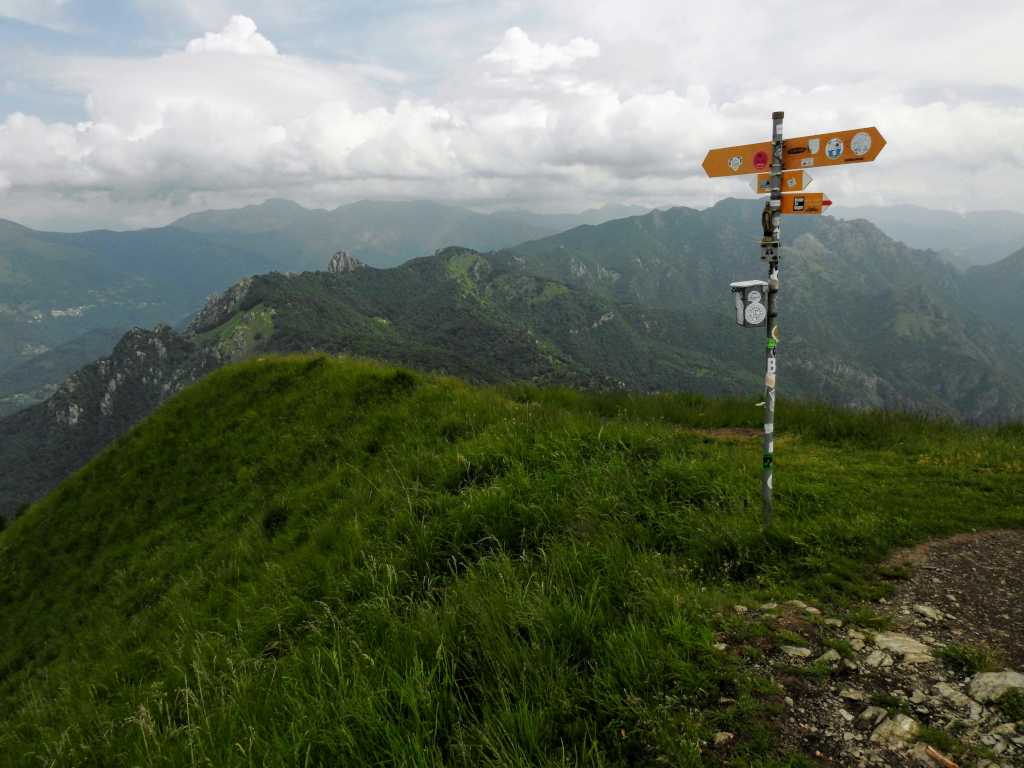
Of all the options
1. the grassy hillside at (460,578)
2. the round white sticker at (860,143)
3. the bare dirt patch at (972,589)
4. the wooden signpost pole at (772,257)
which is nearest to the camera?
the grassy hillside at (460,578)

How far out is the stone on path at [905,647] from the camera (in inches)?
149

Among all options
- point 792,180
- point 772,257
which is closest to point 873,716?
point 772,257

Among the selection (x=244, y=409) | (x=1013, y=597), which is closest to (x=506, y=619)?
(x=1013, y=597)

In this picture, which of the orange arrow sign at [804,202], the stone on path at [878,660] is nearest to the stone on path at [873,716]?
the stone on path at [878,660]

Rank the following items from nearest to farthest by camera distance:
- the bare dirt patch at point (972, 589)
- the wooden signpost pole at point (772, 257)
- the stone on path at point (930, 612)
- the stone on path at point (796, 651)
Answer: the stone on path at point (796, 651) < the bare dirt patch at point (972, 589) < the stone on path at point (930, 612) < the wooden signpost pole at point (772, 257)

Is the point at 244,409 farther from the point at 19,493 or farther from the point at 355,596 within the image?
the point at 19,493

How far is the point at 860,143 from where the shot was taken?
5.44 metres

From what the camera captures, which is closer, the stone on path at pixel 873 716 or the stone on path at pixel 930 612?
the stone on path at pixel 873 716

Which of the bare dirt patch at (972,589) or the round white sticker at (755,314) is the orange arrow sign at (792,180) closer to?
the round white sticker at (755,314)

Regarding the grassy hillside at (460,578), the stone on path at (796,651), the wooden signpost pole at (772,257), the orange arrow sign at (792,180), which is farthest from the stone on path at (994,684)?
the orange arrow sign at (792,180)

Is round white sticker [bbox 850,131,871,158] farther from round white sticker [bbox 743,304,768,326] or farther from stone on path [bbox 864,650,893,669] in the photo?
stone on path [bbox 864,650,893,669]

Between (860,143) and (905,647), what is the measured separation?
4756 millimetres

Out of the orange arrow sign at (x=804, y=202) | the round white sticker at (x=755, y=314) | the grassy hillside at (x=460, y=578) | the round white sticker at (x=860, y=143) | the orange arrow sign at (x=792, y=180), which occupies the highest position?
the round white sticker at (x=860, y=143)

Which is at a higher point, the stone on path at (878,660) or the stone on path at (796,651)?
the stone on path at (796,651)
